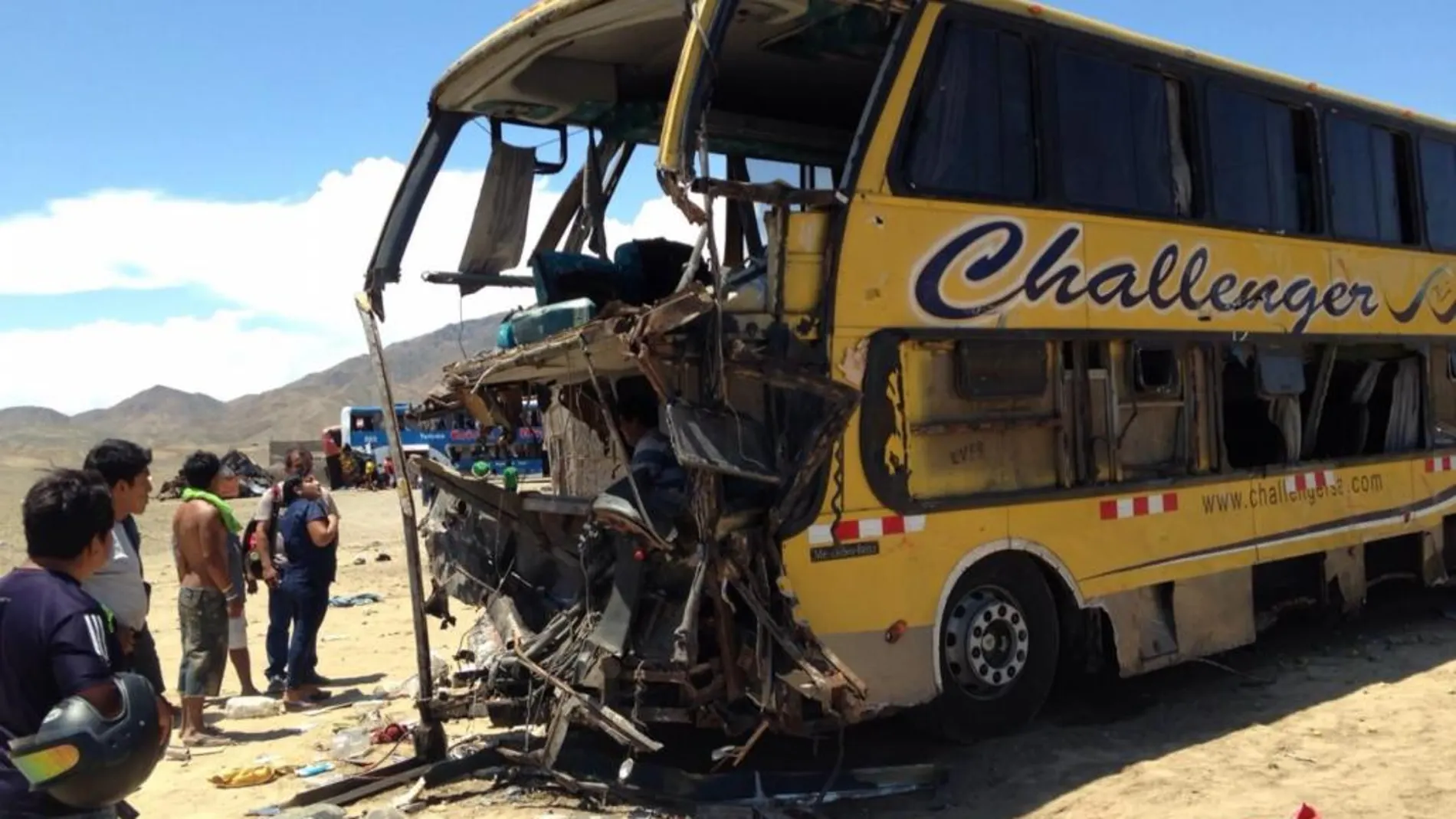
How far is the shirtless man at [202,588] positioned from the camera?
7488 mm

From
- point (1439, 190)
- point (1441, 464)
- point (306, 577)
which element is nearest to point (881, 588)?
point (306, 577)

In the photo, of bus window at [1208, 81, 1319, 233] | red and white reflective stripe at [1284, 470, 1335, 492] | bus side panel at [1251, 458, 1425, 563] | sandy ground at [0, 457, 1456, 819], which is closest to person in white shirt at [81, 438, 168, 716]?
sandy ground at [0, 457, 1456, 819]

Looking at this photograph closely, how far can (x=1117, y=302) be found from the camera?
6742 millimetres

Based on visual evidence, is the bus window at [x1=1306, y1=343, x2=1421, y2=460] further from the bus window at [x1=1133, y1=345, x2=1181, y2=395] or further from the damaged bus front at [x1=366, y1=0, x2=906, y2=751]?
the damaged bus front at [x1=366, y1=0, x2=906, y2=751]

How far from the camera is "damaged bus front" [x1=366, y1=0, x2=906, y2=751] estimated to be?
5.07 metres

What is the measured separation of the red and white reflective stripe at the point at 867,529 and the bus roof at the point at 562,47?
7.90 feet

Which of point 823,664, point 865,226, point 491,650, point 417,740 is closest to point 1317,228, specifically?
point 865,226

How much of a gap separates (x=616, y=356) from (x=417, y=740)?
230 cm

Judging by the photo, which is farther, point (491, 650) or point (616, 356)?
point (491, 650)

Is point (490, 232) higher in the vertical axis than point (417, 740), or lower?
higher

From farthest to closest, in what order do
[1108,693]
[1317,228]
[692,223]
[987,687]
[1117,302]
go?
[1317,228] < [1108,693] < [1117,302] < [987,687] < [692,223]

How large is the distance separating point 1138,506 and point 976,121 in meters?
2.42

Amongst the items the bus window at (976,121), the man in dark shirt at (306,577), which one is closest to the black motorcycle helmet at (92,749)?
the bus window at (976,121)

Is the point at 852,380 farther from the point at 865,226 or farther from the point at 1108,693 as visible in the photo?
the point at 1108,693
